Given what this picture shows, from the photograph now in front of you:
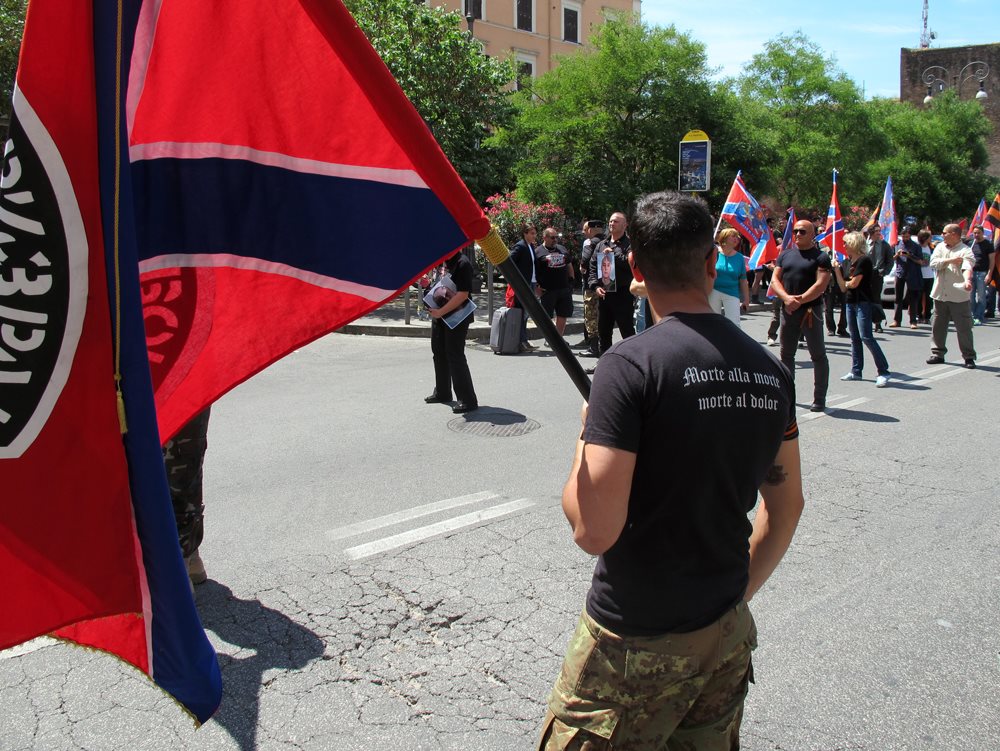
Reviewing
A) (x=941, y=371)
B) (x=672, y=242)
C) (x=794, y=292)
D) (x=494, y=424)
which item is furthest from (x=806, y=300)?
(x=672, y=242)

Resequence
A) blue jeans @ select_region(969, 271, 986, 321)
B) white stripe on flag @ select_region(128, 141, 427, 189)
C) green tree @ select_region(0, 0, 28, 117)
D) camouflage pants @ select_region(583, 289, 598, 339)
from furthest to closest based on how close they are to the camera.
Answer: blue jeans @ select_region(969, 271, 986, 321)
green tree @ select_region(0, 0, 28, 117)
camouflage pants @ select_region(583, 289, 598, 339)
white stripe on flag @ select_region(128, 141, 427, 189)

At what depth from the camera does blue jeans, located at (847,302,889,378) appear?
32.1 ft

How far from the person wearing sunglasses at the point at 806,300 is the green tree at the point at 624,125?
12732mm

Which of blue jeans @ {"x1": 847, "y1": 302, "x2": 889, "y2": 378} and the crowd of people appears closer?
the crowd of people

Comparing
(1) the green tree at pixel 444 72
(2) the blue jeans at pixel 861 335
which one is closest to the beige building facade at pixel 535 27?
(1) the green tree at pixel 444 72

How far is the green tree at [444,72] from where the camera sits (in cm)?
1997

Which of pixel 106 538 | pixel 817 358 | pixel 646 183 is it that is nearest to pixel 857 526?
pixel 817 358

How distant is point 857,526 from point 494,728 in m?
3.01

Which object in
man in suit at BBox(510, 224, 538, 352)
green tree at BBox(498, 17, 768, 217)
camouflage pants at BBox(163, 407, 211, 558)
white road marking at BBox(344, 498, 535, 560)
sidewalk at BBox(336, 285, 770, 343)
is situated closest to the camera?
camouflage pants at BBox(163, 407, 211, 558)

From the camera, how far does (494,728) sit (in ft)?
9.84

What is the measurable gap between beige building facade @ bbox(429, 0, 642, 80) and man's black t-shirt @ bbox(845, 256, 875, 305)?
39153 mm

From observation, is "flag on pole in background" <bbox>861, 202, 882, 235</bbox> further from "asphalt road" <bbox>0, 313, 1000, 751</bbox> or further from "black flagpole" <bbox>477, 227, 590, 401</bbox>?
"black flagpole" <bbox>477, 227, 590, 401</bbox>

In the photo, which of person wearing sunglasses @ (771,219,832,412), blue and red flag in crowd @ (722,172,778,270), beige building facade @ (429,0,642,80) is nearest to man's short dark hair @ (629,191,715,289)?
person wearing sunglasses @ (771,219,832,412)

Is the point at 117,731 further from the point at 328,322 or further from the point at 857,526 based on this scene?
the point at 857,526
